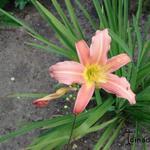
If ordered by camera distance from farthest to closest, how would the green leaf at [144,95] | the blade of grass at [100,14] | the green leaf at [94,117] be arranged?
1. the blade of grass at [100,14]
2. the green leaf at [144,95]
3. the green leaf at [94,117]

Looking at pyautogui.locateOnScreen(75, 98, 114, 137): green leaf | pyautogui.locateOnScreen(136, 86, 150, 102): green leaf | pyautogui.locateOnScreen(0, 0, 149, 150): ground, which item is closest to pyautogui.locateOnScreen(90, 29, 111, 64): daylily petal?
pyautogui.locateOnScreen(75, 98, 114, 137): green leaf

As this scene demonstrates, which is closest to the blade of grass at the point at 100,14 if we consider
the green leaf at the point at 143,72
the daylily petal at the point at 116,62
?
the green leaf at the point at 143,72

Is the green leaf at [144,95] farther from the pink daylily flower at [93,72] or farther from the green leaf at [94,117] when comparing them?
the pink daylily flower at [93,72]

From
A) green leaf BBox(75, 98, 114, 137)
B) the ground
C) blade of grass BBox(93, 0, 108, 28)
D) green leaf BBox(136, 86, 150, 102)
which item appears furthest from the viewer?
the ground

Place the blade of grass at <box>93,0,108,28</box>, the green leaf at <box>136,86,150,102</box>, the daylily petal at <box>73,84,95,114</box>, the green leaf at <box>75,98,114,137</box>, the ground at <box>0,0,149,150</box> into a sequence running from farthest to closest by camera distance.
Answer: the ground at <box>0,0,149,150</box> → the blade of grass at <box>93,0,108,28</box> → the green leaf at <box>136,86,150,102</box> → the green leaf at <box>75,98,114,137</box> → the daylily petal at <box>73,84,95,114</box>

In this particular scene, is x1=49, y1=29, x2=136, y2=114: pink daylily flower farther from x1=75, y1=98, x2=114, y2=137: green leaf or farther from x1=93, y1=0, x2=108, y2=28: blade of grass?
x1=93, y1=0, x2=108, y2=28: blade of grass

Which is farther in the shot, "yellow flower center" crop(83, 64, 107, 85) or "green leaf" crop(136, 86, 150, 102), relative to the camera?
"green leaf" crop(136, 86, 150, 102)
